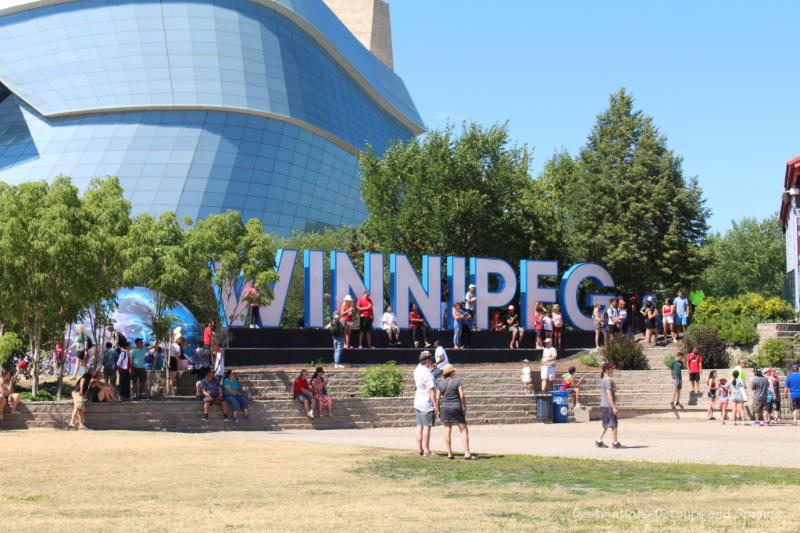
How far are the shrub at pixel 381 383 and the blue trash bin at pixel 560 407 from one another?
4479 mm


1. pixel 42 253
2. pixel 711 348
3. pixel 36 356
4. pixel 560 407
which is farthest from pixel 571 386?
pixel 42 253

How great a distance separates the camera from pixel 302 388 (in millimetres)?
21047

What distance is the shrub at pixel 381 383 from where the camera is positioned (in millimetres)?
23188

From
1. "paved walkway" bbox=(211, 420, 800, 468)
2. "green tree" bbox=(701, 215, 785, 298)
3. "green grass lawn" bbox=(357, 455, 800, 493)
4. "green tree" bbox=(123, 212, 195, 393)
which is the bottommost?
"paved walkway" bbox=(211, 420, 800, 468)

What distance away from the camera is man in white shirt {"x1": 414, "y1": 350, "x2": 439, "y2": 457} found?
14.0 m

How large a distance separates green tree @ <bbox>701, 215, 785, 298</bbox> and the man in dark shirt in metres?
43.8

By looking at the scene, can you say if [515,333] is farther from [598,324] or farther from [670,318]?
[670,318]

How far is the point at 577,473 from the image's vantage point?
11445mm

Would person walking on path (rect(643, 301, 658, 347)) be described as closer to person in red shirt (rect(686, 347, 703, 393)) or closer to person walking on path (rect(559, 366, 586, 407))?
person in red shirt (rect(686, 347, 703, 393))

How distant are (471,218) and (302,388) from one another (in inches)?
859

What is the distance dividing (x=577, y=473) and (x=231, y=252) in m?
15.5

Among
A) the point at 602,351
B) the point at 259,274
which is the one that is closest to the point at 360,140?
the point at 602,351

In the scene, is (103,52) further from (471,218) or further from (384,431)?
(384,431)

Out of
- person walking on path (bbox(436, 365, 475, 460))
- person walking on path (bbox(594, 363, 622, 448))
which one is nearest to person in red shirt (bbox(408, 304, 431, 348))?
person walking on path (bbox(594, 363, 622, 448))
